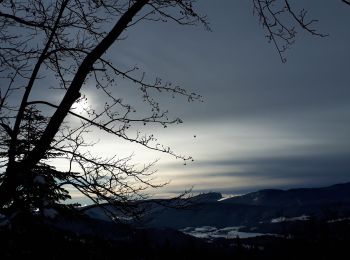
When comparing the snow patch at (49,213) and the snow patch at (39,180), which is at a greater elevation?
the snow patch at (39,180)

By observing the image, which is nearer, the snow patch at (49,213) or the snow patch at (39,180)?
the snow patch at (49,213)

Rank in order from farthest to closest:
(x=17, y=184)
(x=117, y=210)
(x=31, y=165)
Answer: (x=117, y=210) < (x=31, y=165) < (x=17, y=184)

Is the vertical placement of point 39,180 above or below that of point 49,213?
above

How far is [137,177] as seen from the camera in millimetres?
6758

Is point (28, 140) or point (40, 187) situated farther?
point (28, 140)

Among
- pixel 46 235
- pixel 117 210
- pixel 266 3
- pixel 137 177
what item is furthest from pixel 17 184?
pixel 266 3

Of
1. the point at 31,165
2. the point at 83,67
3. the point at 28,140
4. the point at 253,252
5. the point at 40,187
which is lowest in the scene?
the point at 253,252

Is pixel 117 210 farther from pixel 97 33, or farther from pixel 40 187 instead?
pixel 97 33

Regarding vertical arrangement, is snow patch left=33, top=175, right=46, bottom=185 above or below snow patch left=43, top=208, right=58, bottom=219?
above

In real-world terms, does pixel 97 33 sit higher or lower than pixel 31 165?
higher

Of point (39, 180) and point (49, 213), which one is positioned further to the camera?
point (39, 180)

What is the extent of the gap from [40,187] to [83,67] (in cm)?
187

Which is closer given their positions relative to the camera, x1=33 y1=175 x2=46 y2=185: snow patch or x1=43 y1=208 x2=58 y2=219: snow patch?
x1=43 y1=208 x2=58 y2=219: snow patch

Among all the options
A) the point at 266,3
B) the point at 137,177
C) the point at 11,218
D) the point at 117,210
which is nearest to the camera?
the point at 11,218
